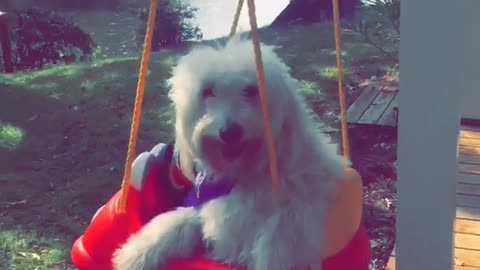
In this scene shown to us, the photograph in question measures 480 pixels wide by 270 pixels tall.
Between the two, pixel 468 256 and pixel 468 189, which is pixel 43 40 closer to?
pixel 468 189

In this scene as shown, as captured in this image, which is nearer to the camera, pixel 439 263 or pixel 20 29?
pixel 439 263

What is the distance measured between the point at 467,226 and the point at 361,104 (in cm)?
128

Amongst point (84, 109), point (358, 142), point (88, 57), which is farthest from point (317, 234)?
point (88, 57)

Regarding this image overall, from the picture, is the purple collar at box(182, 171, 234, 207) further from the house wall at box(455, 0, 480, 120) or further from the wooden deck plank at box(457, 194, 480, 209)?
the house wall at box(455, 0, 480, 120)

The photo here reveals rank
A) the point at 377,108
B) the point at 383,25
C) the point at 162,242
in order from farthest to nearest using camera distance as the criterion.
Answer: the point at 383,25, the point at 377,108, the point at 162,242

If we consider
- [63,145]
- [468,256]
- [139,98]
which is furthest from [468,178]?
[139,98]

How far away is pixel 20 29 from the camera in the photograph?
4090 millimetres

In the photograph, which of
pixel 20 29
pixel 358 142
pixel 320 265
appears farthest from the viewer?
pixel 20 29

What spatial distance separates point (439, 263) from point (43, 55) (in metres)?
3.26

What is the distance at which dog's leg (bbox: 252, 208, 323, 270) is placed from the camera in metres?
1.04

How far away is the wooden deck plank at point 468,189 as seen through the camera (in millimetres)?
2457

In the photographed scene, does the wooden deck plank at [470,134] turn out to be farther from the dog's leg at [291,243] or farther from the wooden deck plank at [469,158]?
the dog's leg at [291,243]

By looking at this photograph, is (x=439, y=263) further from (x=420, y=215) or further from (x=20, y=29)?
(x=20, y=29)

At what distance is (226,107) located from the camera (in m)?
1.05
